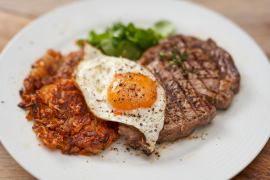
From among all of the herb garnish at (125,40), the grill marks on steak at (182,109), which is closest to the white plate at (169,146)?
the grill marks on steak at (182,109)

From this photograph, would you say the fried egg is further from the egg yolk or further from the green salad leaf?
the green salad leaf

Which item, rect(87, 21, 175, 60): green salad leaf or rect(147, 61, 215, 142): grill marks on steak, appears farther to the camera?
rect(87, 21, 175, 60): green salad leaf

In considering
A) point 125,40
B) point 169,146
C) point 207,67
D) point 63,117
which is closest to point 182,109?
point 169,146

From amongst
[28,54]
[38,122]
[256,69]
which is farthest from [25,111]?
[256,69]

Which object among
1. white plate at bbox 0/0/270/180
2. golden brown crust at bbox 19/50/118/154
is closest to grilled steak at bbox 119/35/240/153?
white plate at bbox 0/0/270/180

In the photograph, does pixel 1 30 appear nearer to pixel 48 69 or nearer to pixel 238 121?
pixel 48 69

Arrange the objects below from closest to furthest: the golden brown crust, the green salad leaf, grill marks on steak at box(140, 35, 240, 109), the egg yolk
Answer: the golden brown crust → the egg yolk → grill marks on steak at box(140, 35, 240, 109) → the green salad leaf

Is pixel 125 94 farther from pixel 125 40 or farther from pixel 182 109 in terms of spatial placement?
pixel 125 40
